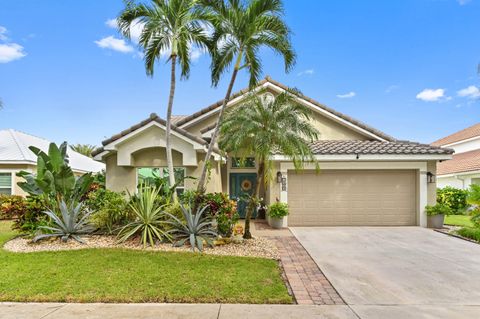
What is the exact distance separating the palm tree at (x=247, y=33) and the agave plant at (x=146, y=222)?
1657 millimetres

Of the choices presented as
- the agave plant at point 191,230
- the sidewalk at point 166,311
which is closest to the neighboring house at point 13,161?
the agave plant at point 191,230

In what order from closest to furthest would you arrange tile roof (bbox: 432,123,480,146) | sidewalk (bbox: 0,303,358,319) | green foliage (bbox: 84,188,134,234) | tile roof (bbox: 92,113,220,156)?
sidewalk (bbox: 0,303,358,319) → green foliage (bbox: 84,188,134,234) → tile roof (bbox: 92,113,220,156) → tile roof (bbox: 432,123,480,146)

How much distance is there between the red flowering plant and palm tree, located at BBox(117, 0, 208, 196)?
217cm

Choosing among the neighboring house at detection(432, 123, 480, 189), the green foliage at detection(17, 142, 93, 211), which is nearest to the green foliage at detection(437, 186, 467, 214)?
the neighboring house at detection(432, 123, 480, 189)

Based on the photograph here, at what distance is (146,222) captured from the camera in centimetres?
892

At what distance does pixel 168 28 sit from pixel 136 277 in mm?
8315

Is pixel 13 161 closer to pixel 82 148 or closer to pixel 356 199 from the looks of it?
pixel 356 199

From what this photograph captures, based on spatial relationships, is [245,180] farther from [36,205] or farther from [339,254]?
[36,205]

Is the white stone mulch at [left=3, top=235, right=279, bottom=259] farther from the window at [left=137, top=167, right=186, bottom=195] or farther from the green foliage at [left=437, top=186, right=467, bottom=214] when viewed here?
the green foliage at [left=437, top=186, right=467, bottom=214]

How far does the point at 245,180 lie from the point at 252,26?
8781 mm

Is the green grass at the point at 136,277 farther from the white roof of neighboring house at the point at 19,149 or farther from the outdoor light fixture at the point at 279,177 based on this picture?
the white roof of neighboring house at the point at 19,149

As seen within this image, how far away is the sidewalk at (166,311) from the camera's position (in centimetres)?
465

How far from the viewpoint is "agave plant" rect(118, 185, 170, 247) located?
28.7 feet

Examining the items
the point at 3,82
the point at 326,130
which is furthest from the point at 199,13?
the point at 3,82
